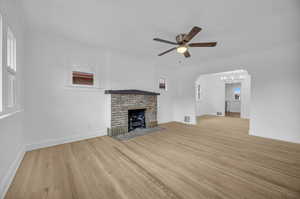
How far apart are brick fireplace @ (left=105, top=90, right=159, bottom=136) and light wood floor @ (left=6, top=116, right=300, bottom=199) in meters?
0.97

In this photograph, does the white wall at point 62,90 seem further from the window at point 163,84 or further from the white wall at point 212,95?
the white wall at point 212,95

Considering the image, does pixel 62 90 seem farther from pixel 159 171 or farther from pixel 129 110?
pixel 159 171

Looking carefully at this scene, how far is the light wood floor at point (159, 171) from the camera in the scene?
4.83ft

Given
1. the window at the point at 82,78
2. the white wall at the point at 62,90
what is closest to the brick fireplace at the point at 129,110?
the white wall at the point at 62,90

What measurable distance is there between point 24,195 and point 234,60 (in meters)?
5.96

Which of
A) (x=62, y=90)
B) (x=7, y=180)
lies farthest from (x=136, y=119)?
(x=7, y=180)

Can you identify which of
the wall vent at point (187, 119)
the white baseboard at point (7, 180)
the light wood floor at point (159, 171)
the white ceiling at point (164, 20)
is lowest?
the light wood floor at point (159, 171)

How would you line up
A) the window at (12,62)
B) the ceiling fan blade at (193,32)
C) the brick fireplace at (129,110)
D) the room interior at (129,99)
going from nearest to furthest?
the room interior at (129,99)
the window at (12,62)
the ceiling fan blade at (193,32)
the brick fireplace at (129,110)

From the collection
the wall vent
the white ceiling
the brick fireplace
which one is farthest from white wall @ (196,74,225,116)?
the white ceiling

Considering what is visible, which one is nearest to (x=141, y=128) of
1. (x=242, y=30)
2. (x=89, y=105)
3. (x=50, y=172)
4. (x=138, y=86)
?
(x=138, y=86)

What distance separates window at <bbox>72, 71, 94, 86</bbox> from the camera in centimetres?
322

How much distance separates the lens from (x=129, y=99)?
418cm

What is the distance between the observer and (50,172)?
188 centimetres

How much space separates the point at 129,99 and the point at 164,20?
264 centimetres
